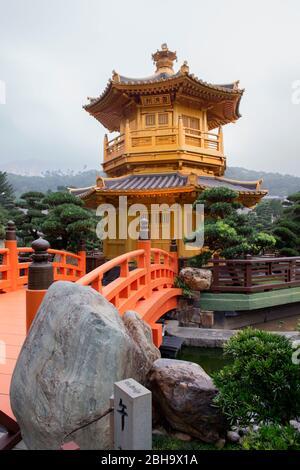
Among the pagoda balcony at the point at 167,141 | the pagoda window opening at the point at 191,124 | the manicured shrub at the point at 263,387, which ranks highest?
the pagoda window opening at the point at 191,124

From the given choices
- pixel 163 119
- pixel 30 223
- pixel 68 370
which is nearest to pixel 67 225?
pixel 30 223

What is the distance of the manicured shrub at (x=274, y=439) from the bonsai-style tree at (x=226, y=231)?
6062mm

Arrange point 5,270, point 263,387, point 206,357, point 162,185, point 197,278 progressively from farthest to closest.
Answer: point 162,185
point 197,278
point 206,357
point 5,270
point 263,387

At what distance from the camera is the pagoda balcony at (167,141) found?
11953mm

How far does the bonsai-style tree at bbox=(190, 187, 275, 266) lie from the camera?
841cm

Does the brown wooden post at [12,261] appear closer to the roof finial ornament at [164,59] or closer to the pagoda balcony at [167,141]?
the pagoda balcony at [167,141]

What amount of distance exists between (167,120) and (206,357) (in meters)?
9.44

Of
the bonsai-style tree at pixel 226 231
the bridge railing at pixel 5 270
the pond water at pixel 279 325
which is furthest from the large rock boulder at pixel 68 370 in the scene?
the pond water at pixel 279 325

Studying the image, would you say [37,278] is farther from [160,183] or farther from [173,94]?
[173,94]

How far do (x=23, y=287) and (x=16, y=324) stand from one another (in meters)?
3.63

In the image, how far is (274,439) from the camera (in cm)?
246

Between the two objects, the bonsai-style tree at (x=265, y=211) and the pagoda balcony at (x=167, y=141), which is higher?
the pagoda balcony at (x=167, y=141)

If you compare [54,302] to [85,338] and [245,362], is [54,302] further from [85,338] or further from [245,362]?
[245,362]

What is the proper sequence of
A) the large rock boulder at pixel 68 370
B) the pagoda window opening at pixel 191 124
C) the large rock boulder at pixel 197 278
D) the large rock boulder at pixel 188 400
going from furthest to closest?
1. the pagoda window opening at pixel 191 124
2. the large rock boulder at pixel 197 278
3. the large rock boulder at pixel 188 400
4. the large rock boulder at pixel 68 370
